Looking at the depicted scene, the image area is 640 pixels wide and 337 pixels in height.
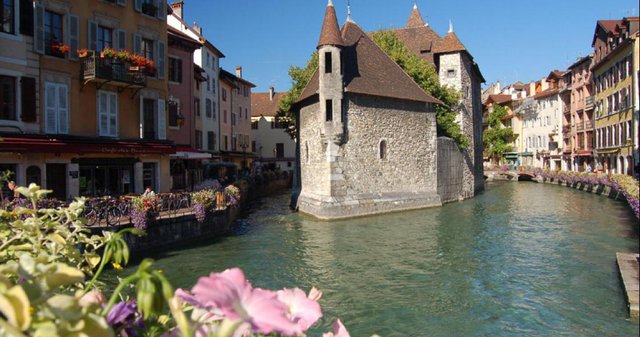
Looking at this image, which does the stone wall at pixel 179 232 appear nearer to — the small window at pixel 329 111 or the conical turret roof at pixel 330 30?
the small window at pixel 329 111

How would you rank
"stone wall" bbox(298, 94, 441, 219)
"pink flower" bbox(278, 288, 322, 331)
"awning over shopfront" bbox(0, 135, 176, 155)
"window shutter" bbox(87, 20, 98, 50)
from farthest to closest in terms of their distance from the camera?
"stone wall" bbox(298, 94, 441, 219)
"window shutter" bbox(87, 20, 98, 50)
"awning over shopfront" bbox(0, 135, 176, 155)
"pink flower" bbox(278, 288, 322, 331)

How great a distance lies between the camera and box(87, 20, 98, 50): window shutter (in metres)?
17.6

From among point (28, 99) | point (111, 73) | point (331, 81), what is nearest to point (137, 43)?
point (111, 73)

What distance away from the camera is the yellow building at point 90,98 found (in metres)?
15.7

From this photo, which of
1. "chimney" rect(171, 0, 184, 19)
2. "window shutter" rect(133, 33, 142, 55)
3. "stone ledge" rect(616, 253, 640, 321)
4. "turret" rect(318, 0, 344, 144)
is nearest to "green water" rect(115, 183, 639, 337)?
"stone ledge" rect(616, 253, 640, 321)

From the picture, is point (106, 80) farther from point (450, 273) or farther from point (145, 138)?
point (450, 273)

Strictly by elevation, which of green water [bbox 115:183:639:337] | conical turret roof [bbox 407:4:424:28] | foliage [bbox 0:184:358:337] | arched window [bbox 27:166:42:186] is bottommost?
green water [bbox 115:183:639:337]

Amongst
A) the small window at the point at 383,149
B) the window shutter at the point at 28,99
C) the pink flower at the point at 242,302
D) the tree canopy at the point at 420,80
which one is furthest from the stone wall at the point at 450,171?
the pink flower at the point at 242,302

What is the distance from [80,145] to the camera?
16.1 metres

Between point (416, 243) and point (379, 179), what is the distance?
904 centimetres

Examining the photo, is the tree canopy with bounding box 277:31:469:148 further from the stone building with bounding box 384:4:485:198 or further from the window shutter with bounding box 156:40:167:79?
the window shutter with bounding box 156:40:167:79

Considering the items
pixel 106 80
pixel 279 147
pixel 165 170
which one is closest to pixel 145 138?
pixel 165 170

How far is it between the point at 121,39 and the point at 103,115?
292cm

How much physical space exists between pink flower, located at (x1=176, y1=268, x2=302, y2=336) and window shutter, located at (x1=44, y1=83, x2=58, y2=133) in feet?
57.0
